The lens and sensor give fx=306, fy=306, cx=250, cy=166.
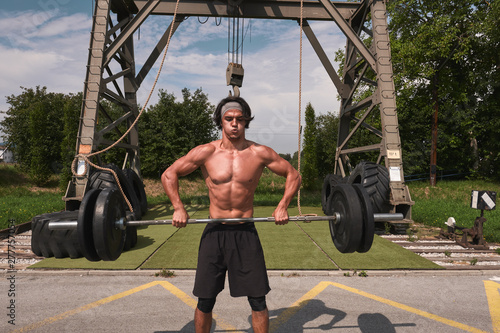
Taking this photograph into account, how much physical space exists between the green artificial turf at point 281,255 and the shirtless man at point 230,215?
205cm

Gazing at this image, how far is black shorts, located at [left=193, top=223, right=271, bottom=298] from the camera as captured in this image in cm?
238

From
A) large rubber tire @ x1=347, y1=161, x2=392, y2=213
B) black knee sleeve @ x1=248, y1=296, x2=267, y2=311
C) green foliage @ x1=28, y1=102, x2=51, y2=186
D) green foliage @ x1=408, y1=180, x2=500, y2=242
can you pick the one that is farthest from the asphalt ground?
green foliage @ x1=28, y1=102, x2=51, y2=186

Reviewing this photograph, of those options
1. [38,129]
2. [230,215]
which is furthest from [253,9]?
[38,129]

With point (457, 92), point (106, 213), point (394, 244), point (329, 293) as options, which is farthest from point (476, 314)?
point (457, 92)

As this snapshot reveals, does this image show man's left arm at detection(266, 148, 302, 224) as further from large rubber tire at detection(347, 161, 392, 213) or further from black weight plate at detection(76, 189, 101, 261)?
large rubber tire at detection(347, 161, 392, 213)

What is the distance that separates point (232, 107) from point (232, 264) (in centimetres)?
126

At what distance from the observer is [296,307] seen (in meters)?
3.30

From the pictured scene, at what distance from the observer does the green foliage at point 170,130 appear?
17297 mm

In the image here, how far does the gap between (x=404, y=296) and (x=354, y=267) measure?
88cm

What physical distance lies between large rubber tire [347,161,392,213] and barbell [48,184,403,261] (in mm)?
3909

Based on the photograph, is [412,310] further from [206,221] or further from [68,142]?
[68,142]

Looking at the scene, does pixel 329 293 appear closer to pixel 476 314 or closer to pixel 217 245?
pixel 476 314

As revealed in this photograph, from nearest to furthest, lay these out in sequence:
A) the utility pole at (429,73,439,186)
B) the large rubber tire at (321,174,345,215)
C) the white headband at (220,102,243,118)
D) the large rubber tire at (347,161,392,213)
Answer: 1. the white headband at (220,102,243,118)
2. the large rubber tire at (347,161,392,213)
3. the large rubber tire at (321,174,345,215)
4. the utility pole at (429,73,439,186)

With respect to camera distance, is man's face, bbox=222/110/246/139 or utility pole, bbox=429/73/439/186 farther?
utility pole, bbox=429/73/439/186
